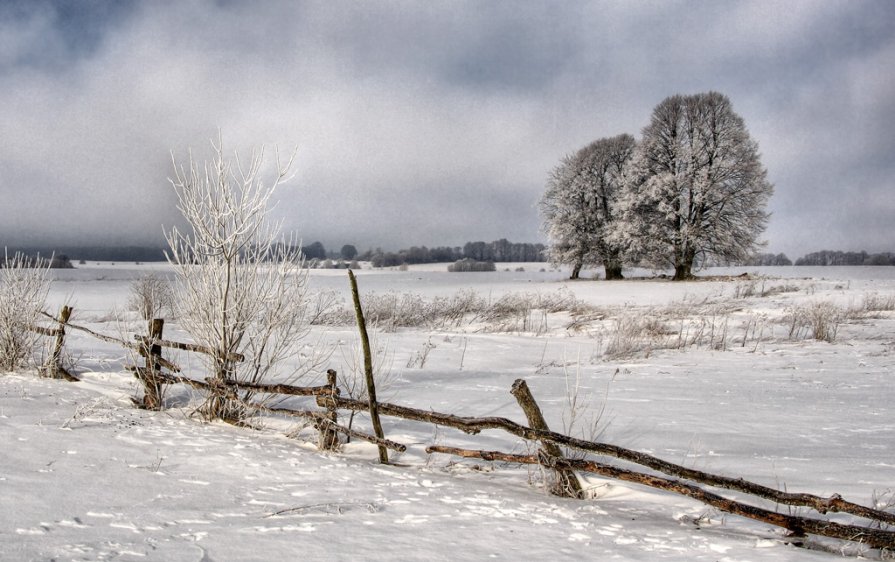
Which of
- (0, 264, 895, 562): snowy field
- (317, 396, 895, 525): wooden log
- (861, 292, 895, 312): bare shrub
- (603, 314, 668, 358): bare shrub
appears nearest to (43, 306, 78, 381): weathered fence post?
(0, 264, 895, 562): snowy field

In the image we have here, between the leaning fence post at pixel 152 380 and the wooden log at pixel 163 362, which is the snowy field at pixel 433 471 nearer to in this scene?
the leaning fence post at pixel 152 380


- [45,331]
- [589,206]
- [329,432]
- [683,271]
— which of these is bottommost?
[329,432]

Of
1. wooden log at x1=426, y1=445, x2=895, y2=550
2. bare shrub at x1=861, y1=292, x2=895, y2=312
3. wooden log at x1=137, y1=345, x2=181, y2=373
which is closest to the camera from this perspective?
wooden log at x1=426, y1=445, x2=895, y2=550

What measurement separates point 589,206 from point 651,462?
31.9m

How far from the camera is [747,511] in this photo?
9.04ft

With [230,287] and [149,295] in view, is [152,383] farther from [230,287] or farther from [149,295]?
[149,295]

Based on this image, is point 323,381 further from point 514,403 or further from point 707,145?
point 707,145

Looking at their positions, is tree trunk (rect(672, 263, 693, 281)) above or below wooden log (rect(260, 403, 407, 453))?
above

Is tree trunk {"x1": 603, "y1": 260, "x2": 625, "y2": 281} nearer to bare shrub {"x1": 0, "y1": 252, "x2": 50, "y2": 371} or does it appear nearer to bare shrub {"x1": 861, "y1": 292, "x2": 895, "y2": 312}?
bare shrub {"x1": 861, "y1": 292, "x2": 895, "y2": 312}

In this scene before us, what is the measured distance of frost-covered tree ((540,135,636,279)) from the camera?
32906 mm

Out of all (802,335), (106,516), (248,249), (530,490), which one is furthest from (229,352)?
(802,335)

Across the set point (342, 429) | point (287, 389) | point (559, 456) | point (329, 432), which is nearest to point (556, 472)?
point (559, 456)

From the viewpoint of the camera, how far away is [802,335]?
11.4 metres

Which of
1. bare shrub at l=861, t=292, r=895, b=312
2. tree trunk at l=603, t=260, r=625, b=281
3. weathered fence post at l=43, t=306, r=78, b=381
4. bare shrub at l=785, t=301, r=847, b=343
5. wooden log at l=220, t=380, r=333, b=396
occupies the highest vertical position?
tree trunk at l=603, t=260, r=625, b=281
